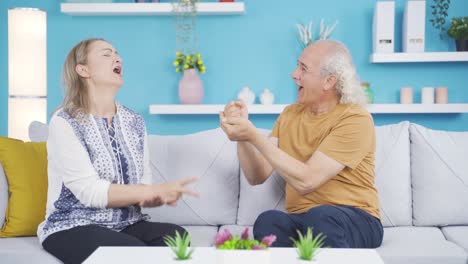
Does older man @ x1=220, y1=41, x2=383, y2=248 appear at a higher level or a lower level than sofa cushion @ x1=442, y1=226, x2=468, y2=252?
higher

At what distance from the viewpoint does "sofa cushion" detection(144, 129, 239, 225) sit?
8.93 feet

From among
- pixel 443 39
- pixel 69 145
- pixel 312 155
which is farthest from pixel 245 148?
pixel 443 39

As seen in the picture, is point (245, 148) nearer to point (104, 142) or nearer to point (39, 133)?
point (104, 142)

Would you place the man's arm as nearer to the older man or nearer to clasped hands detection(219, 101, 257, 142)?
the older man

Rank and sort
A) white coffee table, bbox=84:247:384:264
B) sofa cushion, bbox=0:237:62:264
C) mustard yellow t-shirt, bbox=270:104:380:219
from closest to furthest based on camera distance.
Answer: white coffee table, bbox=84:247:384:264, sofa cushion, bbox=0:237:62:264, mustard yellow t-shirt, bbox=270:104:380:219

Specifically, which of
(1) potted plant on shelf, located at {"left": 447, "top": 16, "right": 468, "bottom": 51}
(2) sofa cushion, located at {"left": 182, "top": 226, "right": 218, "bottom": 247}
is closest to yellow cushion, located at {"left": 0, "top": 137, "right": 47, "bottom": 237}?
(2) sofa cushion, located at {"left": 182, "top": 226, "right": 218, "bottom": 247}

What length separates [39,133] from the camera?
2.81 meters

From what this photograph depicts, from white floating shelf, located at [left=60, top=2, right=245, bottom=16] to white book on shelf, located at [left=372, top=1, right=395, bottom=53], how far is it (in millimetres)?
810

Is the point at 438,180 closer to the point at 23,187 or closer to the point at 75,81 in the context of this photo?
the point at 75,81

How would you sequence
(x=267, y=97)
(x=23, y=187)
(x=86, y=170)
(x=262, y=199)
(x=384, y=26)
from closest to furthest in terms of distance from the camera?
(x=86, y=170), (x=23, y=187), (x=262, y=199), (x=384, y=26), (x=267, y=97)

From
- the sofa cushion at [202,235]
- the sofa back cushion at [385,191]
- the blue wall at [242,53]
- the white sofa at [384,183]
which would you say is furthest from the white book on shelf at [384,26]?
the sofa cushion at [202,235]

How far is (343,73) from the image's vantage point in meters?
2.47

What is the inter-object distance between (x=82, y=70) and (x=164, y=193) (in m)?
0.59

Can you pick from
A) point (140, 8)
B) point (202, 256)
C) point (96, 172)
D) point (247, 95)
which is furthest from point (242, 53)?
point (202, 256)
